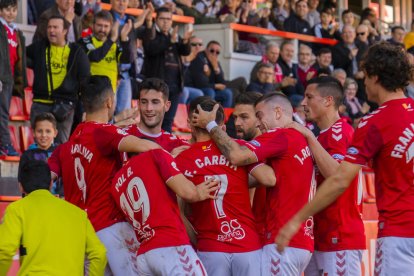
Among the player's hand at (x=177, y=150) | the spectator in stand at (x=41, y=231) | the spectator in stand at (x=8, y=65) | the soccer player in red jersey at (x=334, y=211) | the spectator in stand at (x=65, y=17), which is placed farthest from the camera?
the spectator in stand at (x=65, y=17)

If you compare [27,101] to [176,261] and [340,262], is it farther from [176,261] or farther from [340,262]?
[176,261]

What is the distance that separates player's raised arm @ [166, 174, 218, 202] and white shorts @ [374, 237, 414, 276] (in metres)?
1.48

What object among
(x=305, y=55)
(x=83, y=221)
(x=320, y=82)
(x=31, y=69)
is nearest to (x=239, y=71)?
(x=305, y=55)

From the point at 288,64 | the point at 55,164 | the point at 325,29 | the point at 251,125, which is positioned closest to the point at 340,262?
the point at 251,125

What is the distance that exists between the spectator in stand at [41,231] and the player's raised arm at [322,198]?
1719 mm

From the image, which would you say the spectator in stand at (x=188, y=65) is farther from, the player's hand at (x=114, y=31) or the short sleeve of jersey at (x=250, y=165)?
the short sleeve of jersey at (x=250, y=165)

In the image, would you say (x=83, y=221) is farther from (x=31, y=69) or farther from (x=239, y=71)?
(x=239, y=71)

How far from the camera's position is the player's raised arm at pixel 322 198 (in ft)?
21.5

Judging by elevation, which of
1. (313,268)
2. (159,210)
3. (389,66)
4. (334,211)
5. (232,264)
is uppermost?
(389,66)

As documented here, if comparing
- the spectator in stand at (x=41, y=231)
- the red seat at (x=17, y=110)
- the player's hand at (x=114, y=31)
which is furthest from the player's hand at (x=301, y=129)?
the red seat at (x=17, y=110)

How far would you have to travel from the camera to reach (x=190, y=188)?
26.0 feet

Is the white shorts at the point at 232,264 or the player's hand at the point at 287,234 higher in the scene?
the player's hand at the point at 287,234

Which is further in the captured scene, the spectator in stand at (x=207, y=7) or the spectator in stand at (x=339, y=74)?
the spectator in stand at (x=207, y=7)

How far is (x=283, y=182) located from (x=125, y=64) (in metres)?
6.83
